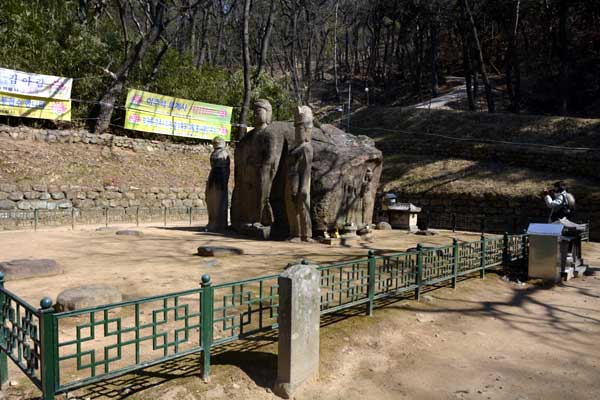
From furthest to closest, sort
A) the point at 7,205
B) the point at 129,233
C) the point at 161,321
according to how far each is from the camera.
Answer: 1. the point at 7,205
2. the point at 129,233
3. the point at 161,321

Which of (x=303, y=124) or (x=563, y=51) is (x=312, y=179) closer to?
(x=303, y=124)

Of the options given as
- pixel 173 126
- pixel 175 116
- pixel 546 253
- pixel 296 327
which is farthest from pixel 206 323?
pixel 175 116

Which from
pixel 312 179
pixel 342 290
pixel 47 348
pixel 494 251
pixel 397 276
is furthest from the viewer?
pixel 312 179

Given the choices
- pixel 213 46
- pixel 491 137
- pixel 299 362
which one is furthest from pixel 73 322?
pixel 213 46

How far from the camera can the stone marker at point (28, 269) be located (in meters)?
7.35

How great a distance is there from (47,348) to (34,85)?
16.5m

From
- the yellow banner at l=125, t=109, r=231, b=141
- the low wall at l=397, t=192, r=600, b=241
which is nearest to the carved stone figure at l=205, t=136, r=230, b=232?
the low wall at l=397, t=192, r=600, b=241

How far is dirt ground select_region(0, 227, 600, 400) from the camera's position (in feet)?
13.5

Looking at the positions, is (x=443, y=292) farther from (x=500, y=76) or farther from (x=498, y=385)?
(x=500, y=76)

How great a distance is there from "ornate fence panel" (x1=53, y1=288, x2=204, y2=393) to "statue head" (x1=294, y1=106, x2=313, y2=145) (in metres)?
6.50

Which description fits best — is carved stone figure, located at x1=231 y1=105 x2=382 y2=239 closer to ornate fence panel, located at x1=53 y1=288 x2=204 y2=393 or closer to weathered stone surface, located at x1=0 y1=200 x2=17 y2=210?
ornate fence panel, located at x1=53 y1=288 x2=204 y2=393

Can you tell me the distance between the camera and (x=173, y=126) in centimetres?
2141

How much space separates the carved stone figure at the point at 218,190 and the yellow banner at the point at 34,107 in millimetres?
7925

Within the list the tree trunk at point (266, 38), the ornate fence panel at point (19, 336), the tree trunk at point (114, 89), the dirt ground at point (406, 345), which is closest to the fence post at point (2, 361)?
the ornate fence panel at point (19, 336)
